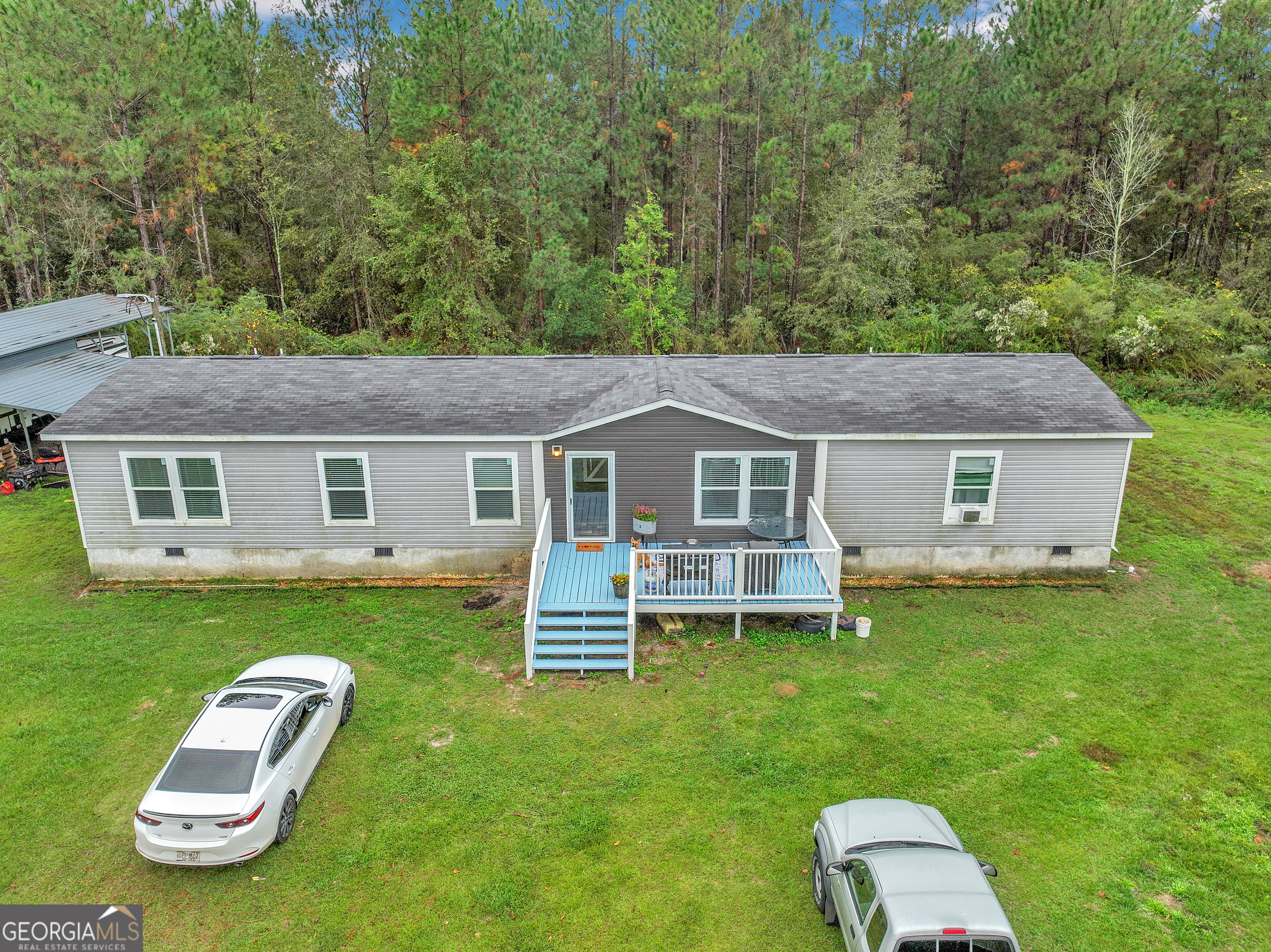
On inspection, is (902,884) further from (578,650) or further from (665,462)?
(665,462)

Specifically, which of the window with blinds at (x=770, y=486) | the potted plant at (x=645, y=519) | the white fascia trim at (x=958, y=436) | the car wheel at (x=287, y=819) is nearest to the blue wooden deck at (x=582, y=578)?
the potted plant at (x=645, y=519)

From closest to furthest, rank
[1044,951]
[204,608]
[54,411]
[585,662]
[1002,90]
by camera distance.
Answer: [1044,951]
[585,662]
[204,608]
[54,411]
[1002,90]

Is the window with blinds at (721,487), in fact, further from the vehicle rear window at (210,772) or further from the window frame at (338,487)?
the vehicle rear window at (210,772)

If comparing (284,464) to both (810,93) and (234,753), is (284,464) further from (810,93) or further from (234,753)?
(810,93)

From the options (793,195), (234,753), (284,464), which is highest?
(793,195)

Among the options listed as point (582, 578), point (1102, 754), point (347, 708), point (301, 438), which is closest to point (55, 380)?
point (301, 438)

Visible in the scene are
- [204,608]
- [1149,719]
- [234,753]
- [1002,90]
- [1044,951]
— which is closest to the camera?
[1044,951]

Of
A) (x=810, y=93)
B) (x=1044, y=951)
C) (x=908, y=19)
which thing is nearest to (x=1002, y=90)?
(x=908, y=19)
